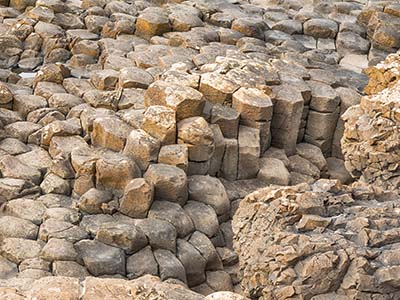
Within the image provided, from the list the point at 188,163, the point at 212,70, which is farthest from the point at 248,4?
the point at 188,163

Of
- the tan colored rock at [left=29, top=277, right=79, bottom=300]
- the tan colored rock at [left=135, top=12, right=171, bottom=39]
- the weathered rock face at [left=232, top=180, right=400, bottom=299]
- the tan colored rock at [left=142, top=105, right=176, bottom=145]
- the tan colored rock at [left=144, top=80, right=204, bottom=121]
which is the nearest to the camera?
the tan colored rock at [left=29, top=277, right=79, bottom=300]

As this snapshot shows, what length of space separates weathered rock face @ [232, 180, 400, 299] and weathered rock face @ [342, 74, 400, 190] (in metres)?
1.58

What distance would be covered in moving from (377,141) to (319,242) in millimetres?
3166

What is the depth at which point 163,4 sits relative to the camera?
14.9 m

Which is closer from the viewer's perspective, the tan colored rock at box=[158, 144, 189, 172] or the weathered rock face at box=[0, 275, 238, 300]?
the weathered rock face at box=[0, 275, 238, 300]

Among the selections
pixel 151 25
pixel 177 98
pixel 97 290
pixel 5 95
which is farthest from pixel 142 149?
pixel 151 25

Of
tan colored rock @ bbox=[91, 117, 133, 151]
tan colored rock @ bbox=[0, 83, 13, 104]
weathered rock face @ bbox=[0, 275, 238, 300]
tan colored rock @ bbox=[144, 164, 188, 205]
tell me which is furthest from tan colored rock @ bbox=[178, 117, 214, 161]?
weathered rock face @ bbox=[0, 275, 238, 300]

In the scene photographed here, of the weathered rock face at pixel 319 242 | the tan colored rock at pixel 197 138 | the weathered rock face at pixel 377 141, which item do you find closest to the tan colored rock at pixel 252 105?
the tan colored rock at pixel 197 138

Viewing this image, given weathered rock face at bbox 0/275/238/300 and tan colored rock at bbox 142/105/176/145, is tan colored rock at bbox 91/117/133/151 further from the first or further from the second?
weathered rock face at bbox 0/275/238/300

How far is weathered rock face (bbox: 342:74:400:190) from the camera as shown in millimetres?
8977

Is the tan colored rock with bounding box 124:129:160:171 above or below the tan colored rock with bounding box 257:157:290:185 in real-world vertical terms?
above

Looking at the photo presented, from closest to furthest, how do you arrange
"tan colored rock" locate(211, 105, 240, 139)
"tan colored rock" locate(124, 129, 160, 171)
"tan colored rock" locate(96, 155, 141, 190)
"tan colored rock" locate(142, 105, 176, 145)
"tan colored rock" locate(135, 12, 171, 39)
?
"tan colored rock" locate(96, 155, 141, 190) < "tan colored rock" locate(124, 129, 160, 171) < "tan colored rock" locate(142, 105, 176, 145) < "tan colored rock" locate(211, 105, 240, 139) < "tan colored rock" locate(135, 12, 171, 39)

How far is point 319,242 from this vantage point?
629 centimetres

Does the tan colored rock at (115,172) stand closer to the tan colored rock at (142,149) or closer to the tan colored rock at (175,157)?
the tan colored rock at (142,149)
